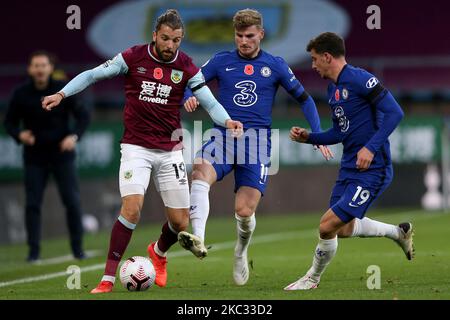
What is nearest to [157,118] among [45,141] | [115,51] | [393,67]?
[45,141]

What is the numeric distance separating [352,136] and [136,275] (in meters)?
2.01

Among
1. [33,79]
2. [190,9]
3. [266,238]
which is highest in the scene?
[190,9]

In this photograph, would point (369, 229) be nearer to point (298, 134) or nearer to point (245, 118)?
point (298, 134)

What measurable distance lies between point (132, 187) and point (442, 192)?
→ 1243 cm

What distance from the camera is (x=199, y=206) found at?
8969mm

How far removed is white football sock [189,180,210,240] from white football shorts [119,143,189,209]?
3.7 inches

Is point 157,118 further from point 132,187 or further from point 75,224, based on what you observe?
point 75,224

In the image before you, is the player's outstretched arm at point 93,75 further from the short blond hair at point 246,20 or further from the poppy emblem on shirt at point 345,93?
the poppy emblem on shirt at point 345,93

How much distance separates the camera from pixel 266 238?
15.0 meters

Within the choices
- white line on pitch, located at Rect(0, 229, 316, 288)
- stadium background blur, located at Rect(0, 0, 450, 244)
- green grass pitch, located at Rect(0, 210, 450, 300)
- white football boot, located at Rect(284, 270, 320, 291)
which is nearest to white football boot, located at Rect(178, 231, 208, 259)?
green grass pitch, located at Rect(0, 210, 450, 300)

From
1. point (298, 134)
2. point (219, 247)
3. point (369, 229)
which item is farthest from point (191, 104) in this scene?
point (219, 247)

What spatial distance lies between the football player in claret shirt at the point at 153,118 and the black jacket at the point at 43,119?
4047mm

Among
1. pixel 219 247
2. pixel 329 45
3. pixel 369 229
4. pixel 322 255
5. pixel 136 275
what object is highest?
pixel 329 45

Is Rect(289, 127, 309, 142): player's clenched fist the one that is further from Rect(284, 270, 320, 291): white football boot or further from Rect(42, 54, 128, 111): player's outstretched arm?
Rect(42, 54, 128, 111): player's outstretched arm
